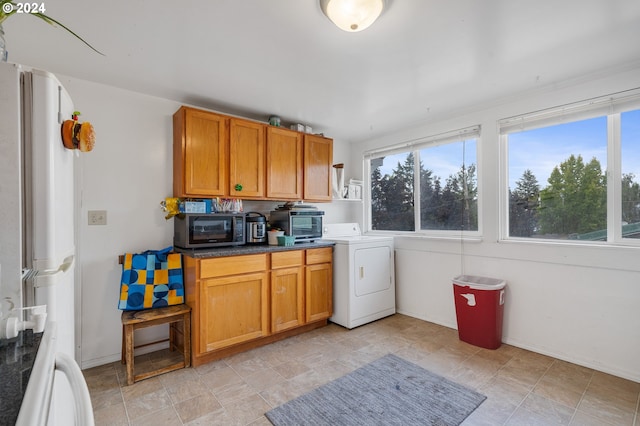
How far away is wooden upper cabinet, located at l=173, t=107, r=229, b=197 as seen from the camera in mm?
2527

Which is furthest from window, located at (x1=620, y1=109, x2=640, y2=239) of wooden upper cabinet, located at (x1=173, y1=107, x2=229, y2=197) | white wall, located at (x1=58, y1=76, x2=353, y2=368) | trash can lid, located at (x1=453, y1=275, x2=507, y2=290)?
white wall, located at (x1=58, y1=76, x2=353, y2=368)

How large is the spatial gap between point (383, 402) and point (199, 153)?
2397 millimetres

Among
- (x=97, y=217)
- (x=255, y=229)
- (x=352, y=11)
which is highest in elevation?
(x=352, y=11)

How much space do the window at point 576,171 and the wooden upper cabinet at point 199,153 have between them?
8.74ft

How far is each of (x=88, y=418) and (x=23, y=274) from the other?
69cm

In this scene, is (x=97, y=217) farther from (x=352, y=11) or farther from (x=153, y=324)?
(x=352, y=11)

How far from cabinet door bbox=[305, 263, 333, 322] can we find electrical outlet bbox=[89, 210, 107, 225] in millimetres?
1840

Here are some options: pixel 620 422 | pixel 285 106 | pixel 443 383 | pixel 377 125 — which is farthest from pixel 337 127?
pixel 620 422

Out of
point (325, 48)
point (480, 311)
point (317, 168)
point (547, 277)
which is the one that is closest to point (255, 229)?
point (317, 168)

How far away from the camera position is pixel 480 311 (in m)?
2.63

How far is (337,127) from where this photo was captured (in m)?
3.62

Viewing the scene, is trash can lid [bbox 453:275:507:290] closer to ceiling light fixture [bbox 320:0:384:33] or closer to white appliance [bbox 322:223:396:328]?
white appliance [bbox 322:223:396:328]

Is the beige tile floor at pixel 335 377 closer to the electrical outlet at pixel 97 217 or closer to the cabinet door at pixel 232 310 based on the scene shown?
the cabinet door at pixel 232 310

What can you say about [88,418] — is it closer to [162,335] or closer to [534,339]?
[162,335]
